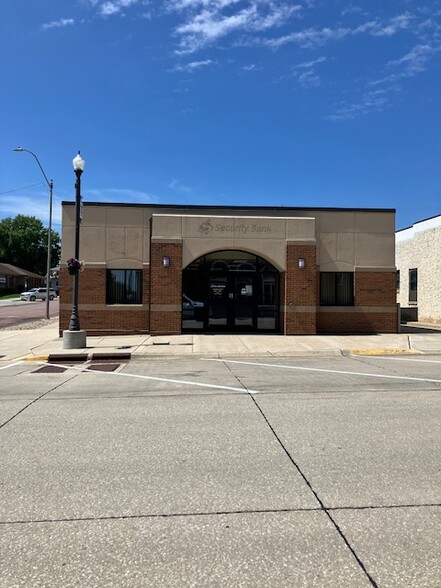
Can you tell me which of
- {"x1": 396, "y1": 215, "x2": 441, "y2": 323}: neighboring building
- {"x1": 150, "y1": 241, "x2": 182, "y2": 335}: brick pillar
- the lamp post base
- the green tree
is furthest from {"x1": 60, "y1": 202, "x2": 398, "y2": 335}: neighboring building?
the green tree

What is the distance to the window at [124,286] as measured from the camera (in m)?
19.0

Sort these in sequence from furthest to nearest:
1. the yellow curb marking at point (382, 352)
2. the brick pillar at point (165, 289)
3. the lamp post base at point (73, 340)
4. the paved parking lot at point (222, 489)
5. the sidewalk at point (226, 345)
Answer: the brick pillar at point (165, 289), the lamp post base at point (73, 340), the yellow curb marking at point (382, 352), the sidewalk at point (226, 345), the paved parking lot at point (222, 489)

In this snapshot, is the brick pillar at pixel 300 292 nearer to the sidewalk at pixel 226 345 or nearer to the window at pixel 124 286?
the sidewalk at pixel 226 345

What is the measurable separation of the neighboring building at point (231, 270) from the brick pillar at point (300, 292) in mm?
37

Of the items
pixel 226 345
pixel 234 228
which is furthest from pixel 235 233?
pixel 226 345

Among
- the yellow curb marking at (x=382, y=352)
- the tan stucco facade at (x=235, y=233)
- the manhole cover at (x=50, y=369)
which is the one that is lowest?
the manhole cover at (x=50, y=369)

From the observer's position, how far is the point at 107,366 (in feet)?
41.3

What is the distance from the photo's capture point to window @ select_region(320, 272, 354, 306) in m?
19.6

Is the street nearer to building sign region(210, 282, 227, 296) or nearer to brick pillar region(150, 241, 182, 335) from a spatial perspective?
brick pillar region(150, 241, 182, 335)

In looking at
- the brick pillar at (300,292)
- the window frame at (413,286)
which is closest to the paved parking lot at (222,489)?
the brick pillar at (300,292)

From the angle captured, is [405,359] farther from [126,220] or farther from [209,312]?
[126,220]

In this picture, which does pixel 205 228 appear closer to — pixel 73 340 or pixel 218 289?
pixel 218 289

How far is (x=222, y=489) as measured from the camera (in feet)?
14.3

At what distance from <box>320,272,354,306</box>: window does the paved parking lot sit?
35.9 ft
